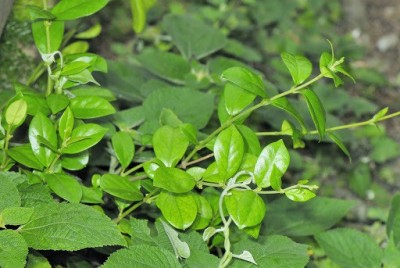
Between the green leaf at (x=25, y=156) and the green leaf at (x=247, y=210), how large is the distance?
379mm

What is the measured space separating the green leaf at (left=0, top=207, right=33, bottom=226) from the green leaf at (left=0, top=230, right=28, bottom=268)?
0.02 meters

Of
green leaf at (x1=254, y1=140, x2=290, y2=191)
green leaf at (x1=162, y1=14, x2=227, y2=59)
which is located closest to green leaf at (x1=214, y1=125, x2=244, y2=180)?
green leaf at (x1=254, y1=140, x2=290, y2=191)

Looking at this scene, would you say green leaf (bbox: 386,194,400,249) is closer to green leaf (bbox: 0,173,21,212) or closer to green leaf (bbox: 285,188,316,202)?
green leaf (bbox: 285,188,316,202)

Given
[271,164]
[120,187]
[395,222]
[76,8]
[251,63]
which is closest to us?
[271,164]

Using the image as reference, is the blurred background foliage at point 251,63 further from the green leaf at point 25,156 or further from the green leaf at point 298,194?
the green leaf at point 298,194

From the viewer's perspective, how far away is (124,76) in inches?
73.0

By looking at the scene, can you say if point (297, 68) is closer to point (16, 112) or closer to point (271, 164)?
point (271, 164)

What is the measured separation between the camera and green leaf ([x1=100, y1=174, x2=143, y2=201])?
126 centimetres

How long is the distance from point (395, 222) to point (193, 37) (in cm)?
87

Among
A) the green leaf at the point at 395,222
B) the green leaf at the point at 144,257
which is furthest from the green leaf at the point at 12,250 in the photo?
the green leaf at the point at 395,222

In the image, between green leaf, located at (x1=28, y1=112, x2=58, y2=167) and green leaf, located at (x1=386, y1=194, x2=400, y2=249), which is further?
green leaf, located at (x1=386, y1=194, x2=400, y2=249)

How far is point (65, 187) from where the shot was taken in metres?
1.25

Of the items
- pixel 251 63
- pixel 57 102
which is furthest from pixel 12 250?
pixel 251 63

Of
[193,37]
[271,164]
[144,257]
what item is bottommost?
[193,37]
